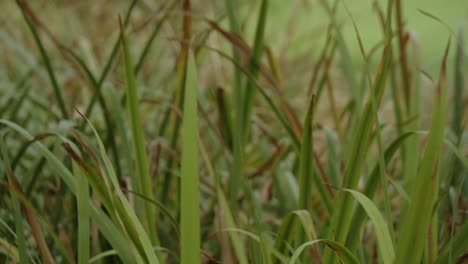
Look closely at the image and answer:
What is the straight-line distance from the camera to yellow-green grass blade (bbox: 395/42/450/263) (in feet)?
1.81

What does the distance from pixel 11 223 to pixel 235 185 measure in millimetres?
335

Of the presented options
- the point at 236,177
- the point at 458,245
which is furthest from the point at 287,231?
the point at 458,245

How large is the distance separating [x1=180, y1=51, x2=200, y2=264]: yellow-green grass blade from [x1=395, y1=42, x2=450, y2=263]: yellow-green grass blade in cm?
17

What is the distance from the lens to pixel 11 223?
0.96m

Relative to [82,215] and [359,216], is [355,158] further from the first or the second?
[82,215]

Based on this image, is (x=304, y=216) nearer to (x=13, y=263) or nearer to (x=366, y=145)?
(x=366, y=145)

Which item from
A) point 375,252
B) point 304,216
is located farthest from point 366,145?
point 375,252

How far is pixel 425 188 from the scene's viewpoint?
56 cm

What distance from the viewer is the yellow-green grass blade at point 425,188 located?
1.81 feet

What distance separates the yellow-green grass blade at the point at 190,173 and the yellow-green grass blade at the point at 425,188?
0.17m

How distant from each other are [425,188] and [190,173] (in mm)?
186

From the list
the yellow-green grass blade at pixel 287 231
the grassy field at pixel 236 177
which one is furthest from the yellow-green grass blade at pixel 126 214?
the yellow-green grass blade at pixel 287 231

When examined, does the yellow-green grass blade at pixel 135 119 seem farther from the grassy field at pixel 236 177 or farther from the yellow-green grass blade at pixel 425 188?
the yellow-green grass blade at pixel 425 188

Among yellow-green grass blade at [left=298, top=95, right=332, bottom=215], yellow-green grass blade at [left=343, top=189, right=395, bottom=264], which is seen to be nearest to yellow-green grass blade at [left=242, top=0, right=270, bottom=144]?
yellow-green grass blade at [left=298, top=95, right=332, bottom=215]
